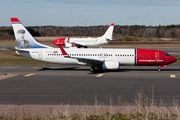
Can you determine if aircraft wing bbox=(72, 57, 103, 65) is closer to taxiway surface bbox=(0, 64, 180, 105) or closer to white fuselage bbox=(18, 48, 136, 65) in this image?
white fuselage bbox=(18, 48, 136, 65)

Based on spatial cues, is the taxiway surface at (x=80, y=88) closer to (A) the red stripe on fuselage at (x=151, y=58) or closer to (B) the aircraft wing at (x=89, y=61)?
(B) the aircraft wing at (x=89, y=61)

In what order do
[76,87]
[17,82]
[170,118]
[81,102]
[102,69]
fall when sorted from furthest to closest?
[102,69]
[17,82]
[76,87]
[81,102]
[170,118]

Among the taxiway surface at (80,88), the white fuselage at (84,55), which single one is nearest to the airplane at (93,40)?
the white fuselage at (84,55)

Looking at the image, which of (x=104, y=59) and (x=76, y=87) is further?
(x=104, y=59)

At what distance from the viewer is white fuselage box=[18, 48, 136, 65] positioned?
33.9m

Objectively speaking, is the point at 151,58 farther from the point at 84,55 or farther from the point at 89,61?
the point at 84,55

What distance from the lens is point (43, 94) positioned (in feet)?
68.2

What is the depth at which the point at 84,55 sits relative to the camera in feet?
113

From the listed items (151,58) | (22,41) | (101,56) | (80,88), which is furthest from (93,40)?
(80,88)

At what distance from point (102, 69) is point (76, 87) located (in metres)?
10.7

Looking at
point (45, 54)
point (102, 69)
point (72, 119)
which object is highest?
point (45, 54)

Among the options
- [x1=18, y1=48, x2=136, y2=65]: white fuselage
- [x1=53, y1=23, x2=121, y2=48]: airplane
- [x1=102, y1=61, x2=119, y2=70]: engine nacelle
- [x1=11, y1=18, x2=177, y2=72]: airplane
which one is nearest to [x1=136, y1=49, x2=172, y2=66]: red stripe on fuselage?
[x1=11, y1=18, x2=177, y2=72]: airplane

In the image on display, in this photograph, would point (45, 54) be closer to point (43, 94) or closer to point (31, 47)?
point (31, 47)

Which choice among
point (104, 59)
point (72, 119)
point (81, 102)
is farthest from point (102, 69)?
point (72, 119)
